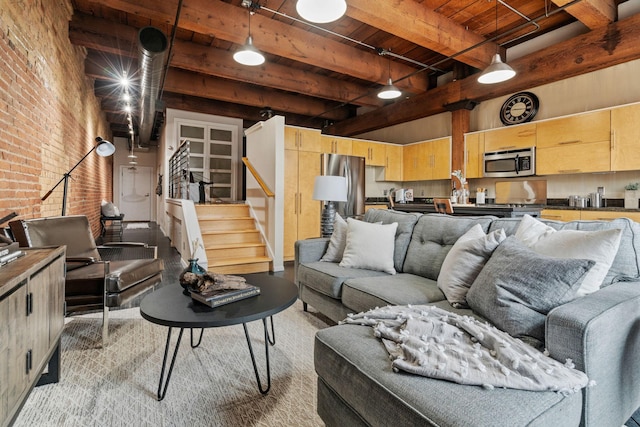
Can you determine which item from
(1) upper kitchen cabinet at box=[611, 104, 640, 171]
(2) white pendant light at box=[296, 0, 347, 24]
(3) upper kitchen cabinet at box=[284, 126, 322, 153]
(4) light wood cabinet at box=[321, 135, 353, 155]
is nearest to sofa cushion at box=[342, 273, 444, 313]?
(2) white pendant light at box=[296, 0, 347, 24]

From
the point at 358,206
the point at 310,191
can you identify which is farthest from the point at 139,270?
the point at 358,206

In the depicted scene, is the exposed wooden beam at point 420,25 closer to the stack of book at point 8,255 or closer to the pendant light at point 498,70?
the pendant light at point 498,70

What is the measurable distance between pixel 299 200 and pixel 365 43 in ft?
8.58

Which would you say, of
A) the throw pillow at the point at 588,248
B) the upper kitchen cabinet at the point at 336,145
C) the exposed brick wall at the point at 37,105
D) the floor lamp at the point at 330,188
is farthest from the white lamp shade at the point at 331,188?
the upper kitchen cabinet at the point at 336,145

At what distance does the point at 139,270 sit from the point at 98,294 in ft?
1.10

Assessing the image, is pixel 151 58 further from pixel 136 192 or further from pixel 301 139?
pixel 136 192

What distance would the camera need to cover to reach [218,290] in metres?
1.78

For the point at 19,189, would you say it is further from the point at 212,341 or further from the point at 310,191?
the point at 310,191

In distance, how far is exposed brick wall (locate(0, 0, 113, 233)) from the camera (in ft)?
8.13

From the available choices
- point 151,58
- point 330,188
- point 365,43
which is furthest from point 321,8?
point 365,43

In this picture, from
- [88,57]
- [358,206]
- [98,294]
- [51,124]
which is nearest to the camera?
[98,294]

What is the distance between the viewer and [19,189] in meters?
2.75

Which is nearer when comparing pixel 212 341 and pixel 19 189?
pixel 212 341

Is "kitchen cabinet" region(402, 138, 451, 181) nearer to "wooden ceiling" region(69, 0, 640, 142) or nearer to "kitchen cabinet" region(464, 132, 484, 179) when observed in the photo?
"kitchen cabinet" region(464, 132, 484, 179)
